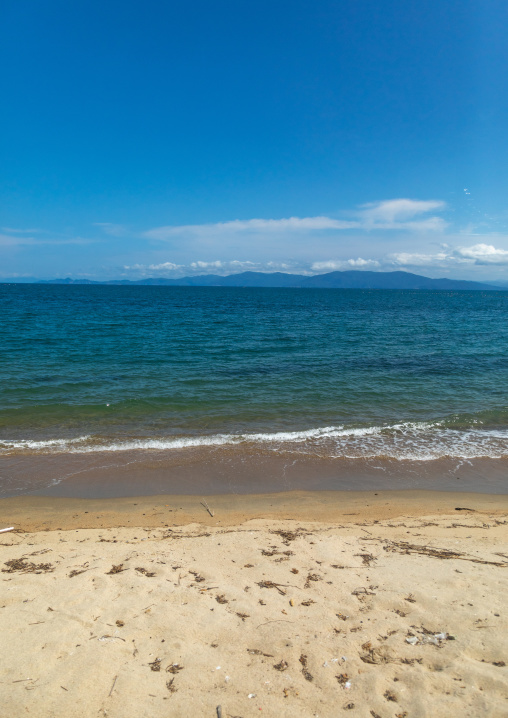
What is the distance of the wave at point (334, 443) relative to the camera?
12422mm

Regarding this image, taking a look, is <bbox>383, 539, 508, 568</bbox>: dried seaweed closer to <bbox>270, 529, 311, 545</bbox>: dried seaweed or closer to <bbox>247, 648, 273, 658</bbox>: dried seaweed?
<bbox>270, 529, 311, 545</bbox>: dried seaweed

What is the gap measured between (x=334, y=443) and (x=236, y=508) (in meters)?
4.95

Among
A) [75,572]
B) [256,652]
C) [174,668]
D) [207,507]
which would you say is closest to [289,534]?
[207,507]

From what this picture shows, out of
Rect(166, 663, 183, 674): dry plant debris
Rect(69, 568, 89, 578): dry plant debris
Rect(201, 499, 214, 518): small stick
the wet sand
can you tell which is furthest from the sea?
Rect(166, 663, 183, 674): dry plant debris

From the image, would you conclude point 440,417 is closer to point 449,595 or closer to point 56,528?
point 449,595

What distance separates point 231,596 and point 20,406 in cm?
1414

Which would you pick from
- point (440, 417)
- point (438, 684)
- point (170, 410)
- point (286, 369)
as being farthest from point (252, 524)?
point (286, 369)

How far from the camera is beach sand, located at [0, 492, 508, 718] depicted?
3.90 metres

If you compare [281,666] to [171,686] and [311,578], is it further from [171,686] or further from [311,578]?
[311,578]

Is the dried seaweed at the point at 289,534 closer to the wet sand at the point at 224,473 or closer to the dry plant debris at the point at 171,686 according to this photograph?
the wet sand at the point at 224,473

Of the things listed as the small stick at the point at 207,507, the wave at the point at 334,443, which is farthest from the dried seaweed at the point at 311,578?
the wave at the point at 334,443

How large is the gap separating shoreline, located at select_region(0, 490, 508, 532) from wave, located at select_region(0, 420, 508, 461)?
229 centimetres

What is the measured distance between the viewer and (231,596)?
556cm

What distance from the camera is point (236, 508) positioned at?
9406mm
